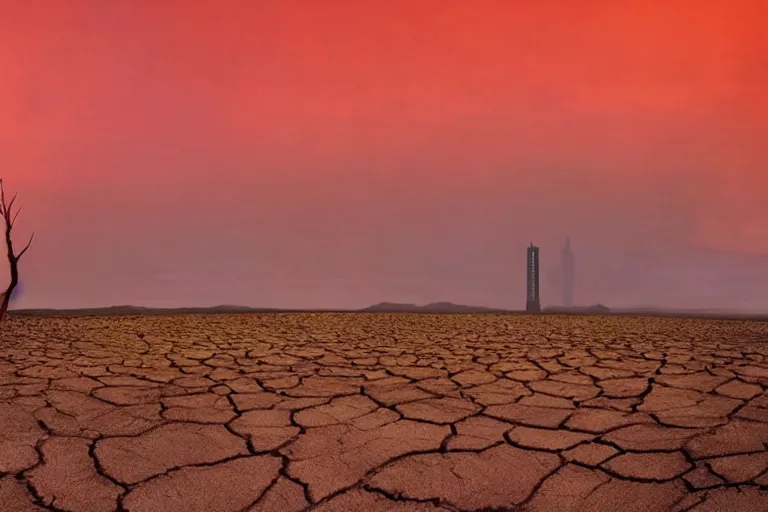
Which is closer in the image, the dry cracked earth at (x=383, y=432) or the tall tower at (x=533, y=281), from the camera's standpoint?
the dry cracked earth at (x=383, y=432)

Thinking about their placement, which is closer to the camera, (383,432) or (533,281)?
(383,432)

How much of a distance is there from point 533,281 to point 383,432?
56.3ft

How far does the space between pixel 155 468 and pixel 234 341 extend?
129 inches

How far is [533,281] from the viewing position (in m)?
18.3

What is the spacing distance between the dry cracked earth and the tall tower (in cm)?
1404

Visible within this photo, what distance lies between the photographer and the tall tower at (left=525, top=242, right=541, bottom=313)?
17.6 metres

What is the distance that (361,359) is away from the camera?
3.71 metres

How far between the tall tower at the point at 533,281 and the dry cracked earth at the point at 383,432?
14.0m

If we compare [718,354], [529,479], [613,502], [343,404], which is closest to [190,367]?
[343,404]

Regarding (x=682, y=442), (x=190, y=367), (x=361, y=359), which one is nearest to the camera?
(x=682, y=442)

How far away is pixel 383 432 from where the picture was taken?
1935 mm

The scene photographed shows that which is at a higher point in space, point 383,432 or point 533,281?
point 533,281

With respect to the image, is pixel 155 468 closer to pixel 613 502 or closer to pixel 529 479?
pixel 529 479

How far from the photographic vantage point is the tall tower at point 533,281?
1761 centimetres
